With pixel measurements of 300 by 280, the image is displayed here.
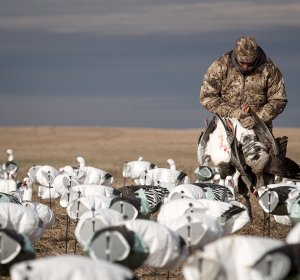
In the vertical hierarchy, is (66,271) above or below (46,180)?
above

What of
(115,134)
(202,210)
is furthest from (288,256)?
(115,134)

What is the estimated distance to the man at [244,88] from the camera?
66.5 feet

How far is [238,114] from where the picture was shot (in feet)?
66.2

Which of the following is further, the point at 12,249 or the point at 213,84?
the point at 213,84

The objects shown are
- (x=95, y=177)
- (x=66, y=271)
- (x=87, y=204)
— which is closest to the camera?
(x=66, y=271)

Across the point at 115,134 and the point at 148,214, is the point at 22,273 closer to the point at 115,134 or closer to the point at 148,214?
the point at 148,214

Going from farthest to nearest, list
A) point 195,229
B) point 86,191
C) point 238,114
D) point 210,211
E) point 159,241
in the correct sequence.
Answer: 1. point 238,114
2. point 86,191
3. point 210,211
4. point 195,229
5. point 159,241

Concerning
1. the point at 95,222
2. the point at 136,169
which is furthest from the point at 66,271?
the point at 136,169

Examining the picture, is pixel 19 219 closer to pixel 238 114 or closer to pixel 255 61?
pixel 238 114

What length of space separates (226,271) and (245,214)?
502cm

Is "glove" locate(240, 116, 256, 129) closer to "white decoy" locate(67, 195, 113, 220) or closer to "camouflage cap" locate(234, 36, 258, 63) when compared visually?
"camouflage cap" locate(234, 36, 258, 63)

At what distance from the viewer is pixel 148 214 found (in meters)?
16.3

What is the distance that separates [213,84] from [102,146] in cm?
4778

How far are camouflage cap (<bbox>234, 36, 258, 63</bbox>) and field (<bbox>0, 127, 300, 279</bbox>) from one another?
4.64 meters
